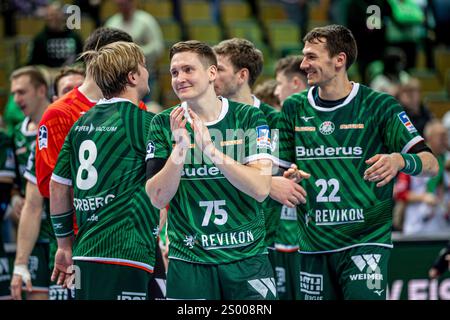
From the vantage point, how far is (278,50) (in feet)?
50.5

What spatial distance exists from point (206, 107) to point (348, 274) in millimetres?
1650

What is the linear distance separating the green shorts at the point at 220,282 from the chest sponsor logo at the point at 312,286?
2.83 ft

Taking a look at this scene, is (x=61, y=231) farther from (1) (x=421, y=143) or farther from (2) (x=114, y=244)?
(1) (x=421, y=143)

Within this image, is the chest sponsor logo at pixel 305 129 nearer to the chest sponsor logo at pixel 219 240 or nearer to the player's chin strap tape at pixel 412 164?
the player's chin strap tape at pixel 412 164

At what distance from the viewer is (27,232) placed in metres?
7.25

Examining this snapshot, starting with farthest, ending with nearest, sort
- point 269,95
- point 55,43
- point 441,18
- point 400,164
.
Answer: point 441,18 < point 55,43 < point 269,95 < point 400,164

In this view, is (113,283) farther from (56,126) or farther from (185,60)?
(185,60)

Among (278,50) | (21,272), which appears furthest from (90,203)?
(278,50)

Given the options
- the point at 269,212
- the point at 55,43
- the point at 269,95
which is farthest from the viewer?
the point at 55,43

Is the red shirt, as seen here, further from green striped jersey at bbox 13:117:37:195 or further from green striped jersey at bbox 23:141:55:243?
green striped jersey at bbox 13:117:37:195

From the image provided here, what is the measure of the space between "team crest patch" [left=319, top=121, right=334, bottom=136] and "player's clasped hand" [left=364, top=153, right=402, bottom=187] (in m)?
0.61

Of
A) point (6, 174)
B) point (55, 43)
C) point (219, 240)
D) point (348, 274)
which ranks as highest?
point (55, 43)

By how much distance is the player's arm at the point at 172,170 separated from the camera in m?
5.29

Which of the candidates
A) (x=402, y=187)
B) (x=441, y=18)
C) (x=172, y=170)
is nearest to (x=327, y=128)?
(x=172, y=170)
